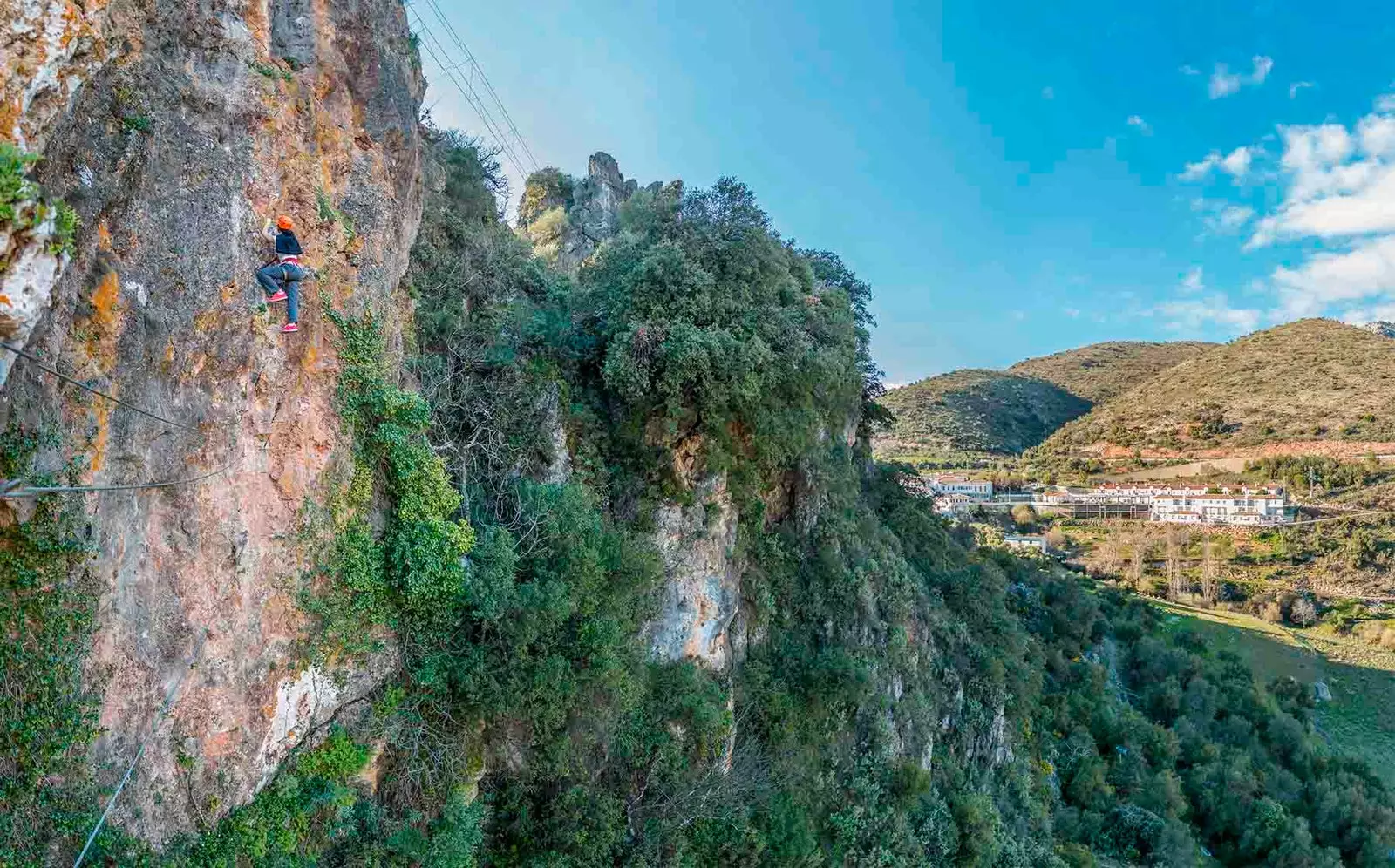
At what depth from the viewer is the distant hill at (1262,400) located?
68062 millimetres

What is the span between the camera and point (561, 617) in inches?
Result: 358

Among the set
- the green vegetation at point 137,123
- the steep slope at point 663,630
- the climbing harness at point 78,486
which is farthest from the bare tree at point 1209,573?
the green vegetation at point 137,123

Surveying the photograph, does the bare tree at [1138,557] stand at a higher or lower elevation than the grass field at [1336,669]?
higher

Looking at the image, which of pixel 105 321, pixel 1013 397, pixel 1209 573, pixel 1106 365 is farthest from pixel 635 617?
pixel 1106 365

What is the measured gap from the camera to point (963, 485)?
62031mm

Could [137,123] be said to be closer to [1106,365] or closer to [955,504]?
[955,504]

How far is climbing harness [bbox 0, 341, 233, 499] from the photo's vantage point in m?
4.93

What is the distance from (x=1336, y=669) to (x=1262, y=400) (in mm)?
45915

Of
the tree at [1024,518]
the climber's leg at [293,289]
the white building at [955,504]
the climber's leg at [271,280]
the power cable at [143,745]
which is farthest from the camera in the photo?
the tree at [1024,518]

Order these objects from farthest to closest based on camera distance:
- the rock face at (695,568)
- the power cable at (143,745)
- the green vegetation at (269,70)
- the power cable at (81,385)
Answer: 1. the rock face at (695,568)
2. the green vegetation at (269,70)
3. the power cable at (143,745)
4. the power cable at (81,385)

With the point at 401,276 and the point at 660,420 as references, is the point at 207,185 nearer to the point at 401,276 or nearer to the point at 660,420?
the point at 401,276

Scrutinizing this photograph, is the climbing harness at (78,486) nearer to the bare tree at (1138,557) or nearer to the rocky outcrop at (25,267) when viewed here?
the rocky outcrop at (25,267)

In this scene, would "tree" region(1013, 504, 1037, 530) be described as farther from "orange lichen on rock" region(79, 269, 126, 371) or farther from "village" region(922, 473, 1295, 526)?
"orange lichen on rock" region(79, 269, 126, 371)

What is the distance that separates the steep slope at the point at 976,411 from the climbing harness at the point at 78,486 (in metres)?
72.5
